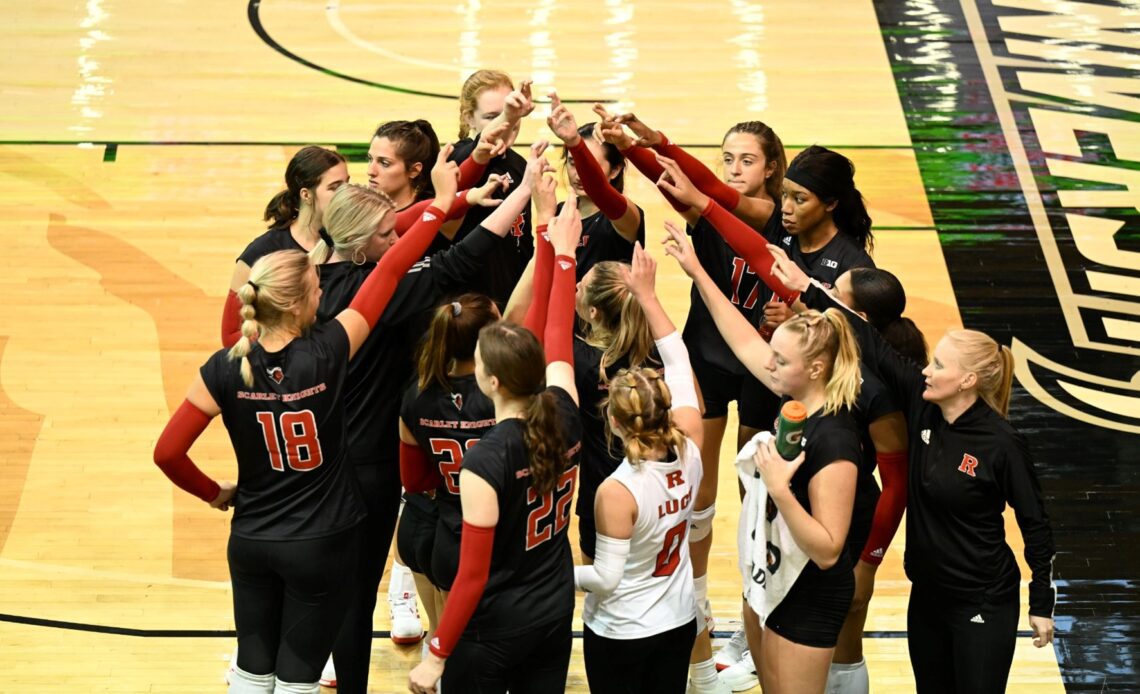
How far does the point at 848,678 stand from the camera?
4.79 m

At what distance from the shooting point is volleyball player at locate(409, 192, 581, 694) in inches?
146

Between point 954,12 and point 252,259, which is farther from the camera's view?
point 954,12

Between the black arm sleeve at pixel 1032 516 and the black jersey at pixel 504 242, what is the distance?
207 centimetres

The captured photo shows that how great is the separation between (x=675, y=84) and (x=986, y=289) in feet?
10.1

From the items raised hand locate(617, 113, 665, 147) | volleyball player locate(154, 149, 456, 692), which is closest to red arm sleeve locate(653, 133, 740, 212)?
raised hand locate(617, 113, 665, 147)

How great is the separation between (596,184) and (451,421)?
1.27 m

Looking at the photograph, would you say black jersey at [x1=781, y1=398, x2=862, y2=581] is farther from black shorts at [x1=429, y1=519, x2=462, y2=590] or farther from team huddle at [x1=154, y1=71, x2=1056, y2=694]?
black shorts at [x1=429, y1=519, x2=462, y2=590]

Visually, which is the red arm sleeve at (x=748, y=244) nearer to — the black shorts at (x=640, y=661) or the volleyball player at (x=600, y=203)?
the volleyball player at (x=600, y=203)

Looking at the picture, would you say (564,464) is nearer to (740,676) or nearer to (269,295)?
(269,295)

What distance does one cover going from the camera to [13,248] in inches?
316

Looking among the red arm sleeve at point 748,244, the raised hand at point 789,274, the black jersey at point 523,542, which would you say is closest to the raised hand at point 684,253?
the raised hand at point 789,274

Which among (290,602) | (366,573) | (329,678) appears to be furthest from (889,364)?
(329,678)

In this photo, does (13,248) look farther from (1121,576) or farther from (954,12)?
(954,12)

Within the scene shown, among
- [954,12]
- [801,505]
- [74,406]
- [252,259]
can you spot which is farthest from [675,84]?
[801,505]
